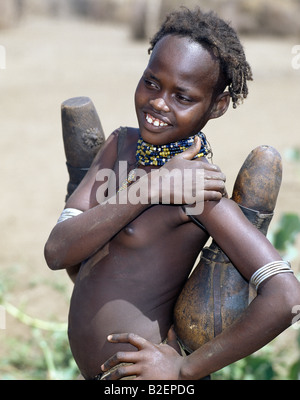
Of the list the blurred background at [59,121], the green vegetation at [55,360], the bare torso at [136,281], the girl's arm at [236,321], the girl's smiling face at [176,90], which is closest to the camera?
the girl's arm at [236,321]

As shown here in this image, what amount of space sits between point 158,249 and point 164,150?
0.31 metres

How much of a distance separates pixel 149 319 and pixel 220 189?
50 cm

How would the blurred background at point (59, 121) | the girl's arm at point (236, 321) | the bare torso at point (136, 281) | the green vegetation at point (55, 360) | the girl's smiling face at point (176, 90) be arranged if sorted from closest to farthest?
the girl's arm at point (236, 321)
the girl's smiling face at point (176, 90)
the bare torso at point (136, 281)
the green vegetation at point (55, 360)
the blurred background at point (59, 121)

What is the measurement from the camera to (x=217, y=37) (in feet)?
5.77

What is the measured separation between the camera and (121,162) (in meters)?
2.02

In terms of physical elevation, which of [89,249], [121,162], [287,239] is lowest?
[287,239]

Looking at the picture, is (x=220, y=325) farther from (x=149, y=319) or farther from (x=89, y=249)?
(x=89, y=249)

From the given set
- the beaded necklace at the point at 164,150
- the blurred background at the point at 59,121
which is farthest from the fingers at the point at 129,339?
the blurred background at the point at 59,121

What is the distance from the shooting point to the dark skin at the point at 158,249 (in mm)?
1672

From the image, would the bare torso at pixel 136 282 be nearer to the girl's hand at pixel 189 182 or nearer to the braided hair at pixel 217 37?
the girl's hand at pixel 189 182

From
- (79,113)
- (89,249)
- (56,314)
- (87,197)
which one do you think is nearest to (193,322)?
(89,249)

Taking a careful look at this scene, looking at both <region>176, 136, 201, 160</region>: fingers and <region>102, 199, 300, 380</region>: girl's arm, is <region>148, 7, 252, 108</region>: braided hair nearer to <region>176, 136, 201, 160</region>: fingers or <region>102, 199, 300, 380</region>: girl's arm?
<region>176, 136, 201, 160</region>: fingers

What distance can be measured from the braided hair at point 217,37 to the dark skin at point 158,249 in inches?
1.1

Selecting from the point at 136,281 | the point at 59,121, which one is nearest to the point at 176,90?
the point at 136,281
